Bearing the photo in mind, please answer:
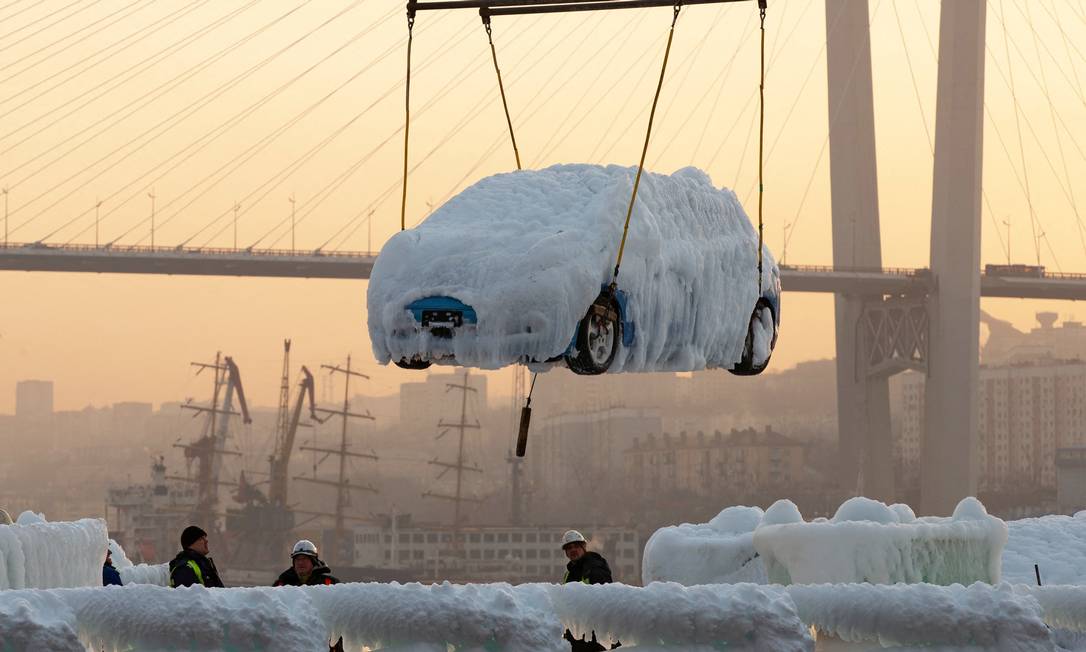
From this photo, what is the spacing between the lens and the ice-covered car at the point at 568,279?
968 centimetres

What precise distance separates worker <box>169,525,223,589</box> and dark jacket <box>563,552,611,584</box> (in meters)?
1.67

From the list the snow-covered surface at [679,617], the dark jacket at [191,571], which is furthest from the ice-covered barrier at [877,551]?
the snow-covered surface at [679,617]

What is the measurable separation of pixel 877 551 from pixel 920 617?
4061 mm

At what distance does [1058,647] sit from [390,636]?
276 centimetres

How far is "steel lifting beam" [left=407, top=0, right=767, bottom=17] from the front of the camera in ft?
34.5

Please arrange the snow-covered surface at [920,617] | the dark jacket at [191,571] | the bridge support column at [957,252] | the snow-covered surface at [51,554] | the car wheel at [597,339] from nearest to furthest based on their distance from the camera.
Answer: the snow-covered surface at [920,617] < the dark jacket at [191,571] < the snow-covered surface at [51,554] < the car wheel at [597,339] < the bridge support column at [957,252]

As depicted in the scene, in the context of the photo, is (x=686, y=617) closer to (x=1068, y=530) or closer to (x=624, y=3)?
(x=624, y=3)

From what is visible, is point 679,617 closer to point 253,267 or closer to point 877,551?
point 877,551

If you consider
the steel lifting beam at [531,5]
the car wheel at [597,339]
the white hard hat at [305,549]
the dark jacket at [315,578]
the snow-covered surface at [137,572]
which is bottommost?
the snow-covered surface at [137,572]

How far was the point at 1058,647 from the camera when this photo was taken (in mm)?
8180

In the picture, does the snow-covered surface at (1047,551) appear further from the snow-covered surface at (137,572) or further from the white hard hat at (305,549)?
the white hard hat at (305,549)

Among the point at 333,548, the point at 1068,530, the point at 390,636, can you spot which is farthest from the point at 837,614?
the point at 333,548

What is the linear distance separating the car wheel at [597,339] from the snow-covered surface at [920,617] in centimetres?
242

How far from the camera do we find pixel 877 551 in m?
11.6
